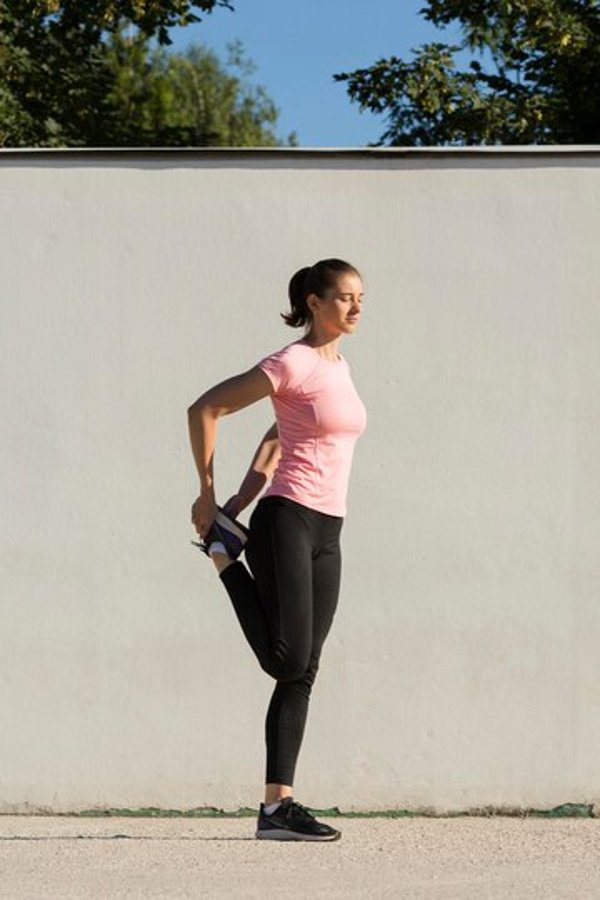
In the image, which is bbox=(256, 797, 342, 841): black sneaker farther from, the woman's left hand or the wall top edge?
the wall top edge

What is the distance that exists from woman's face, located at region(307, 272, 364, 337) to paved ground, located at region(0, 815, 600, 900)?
1.46 metres

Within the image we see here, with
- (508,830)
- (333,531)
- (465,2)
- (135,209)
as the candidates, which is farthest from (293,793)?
(465,2)

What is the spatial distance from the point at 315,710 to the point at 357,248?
57.2 inches

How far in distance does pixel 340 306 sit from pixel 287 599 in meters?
0.83

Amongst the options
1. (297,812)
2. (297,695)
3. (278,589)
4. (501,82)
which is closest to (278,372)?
(278,589)

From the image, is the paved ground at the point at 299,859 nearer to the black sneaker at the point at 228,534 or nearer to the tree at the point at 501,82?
the black sneaker at the point at 228,534

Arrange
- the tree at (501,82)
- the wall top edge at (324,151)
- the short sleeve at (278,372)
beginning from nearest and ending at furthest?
the short sleeve at (278,372)
the wall top edge at (324,151)
the tree at (501,82)

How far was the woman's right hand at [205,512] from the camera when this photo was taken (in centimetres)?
472

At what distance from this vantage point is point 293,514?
15.3 ft

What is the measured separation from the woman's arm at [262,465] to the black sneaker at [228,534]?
17 centimetres

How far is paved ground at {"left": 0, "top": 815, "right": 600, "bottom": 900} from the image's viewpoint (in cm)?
430

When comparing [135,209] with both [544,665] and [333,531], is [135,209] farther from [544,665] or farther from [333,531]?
[544,665]

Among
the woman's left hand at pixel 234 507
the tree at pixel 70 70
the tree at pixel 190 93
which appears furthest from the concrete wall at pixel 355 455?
the tree at pixel 190 93

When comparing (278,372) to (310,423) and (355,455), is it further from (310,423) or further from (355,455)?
(355,455)
